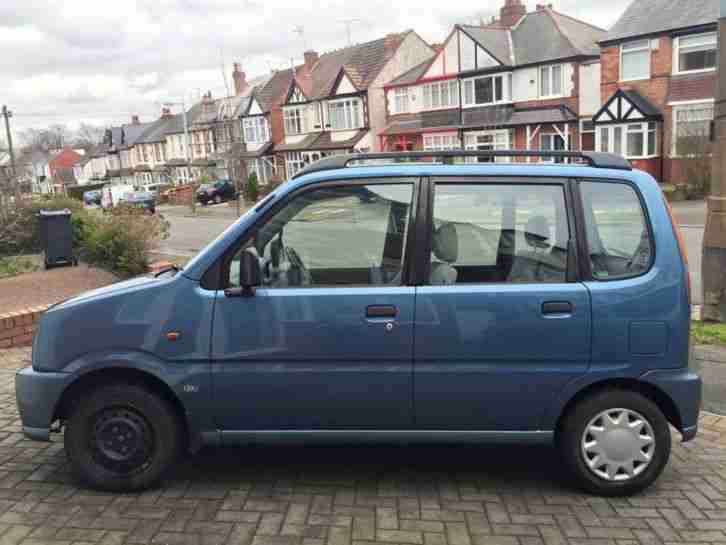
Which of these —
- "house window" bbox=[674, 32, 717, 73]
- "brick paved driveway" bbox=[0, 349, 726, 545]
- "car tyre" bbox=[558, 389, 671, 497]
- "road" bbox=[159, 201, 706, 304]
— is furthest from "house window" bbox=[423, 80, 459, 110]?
"car tyre" bbox=[558, 389, 671, 497]

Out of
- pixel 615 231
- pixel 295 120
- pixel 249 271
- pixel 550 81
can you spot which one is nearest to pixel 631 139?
pixel 550 81

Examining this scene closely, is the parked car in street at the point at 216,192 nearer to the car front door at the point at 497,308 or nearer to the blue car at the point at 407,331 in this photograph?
the blue car at the point at 407,331

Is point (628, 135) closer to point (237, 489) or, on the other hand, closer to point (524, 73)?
point (524, 73)

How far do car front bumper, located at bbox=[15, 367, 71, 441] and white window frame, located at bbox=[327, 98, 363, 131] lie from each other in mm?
42508

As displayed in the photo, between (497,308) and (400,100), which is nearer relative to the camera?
(497,308)

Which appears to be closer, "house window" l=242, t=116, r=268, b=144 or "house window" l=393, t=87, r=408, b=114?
"house window" l=393, t=87, r=408, b=114

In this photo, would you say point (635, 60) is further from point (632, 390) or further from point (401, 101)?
point (632, 390)

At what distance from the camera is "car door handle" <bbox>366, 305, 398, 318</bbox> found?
12.5 ft

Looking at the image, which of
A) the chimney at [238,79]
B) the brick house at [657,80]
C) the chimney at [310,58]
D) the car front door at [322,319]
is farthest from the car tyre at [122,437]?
the chimney at [238,79]

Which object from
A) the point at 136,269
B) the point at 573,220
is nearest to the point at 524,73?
the point at 136,269

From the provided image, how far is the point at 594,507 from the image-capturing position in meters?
3.85

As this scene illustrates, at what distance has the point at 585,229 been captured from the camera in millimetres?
3889

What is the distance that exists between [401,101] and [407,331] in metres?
41.4

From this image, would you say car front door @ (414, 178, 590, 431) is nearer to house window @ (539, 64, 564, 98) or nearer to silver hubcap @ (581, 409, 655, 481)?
silver hubcap @ (581, 409, 655, 481)
